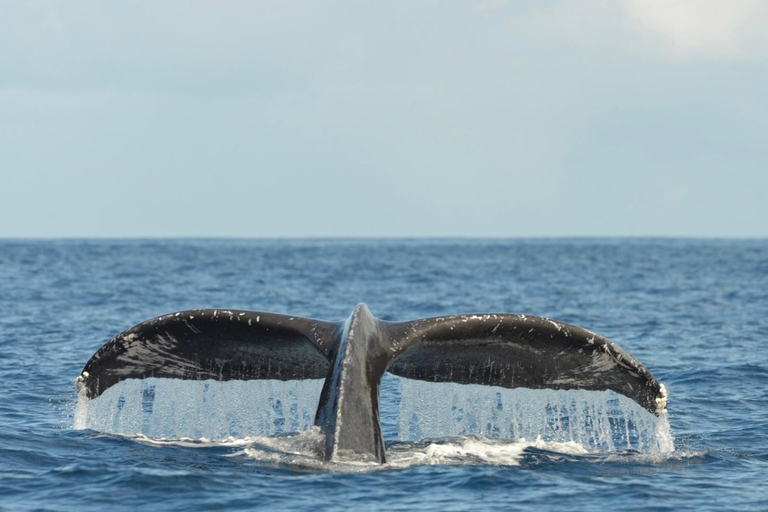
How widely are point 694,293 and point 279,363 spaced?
89.4ft

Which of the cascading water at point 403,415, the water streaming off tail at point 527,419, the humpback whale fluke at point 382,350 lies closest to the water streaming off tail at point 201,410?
the cascading water at point 403,415

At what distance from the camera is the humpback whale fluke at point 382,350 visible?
28.8 feet

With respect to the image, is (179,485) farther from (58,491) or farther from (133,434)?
(133,434)

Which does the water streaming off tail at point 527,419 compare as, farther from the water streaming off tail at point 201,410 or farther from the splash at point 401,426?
the water streaming off tail at point 201,410

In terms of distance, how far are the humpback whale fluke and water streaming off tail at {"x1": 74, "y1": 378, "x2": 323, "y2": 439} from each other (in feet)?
0.45

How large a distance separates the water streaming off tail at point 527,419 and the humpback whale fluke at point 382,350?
153mm

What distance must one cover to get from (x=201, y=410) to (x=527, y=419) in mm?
4260

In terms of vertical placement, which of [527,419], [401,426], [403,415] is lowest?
Result: [527,419]

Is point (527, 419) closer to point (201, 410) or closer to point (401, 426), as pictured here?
point (401, 426)

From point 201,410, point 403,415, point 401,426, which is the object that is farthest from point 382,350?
point 201,410

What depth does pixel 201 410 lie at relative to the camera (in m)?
10.0

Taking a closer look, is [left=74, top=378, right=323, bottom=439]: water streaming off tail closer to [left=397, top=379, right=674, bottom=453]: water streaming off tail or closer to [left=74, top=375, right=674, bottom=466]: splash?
[left=74, top=375, right=674, bottom=466]: splash

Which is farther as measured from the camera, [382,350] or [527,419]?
[527,419]

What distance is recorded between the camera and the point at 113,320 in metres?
22.8
